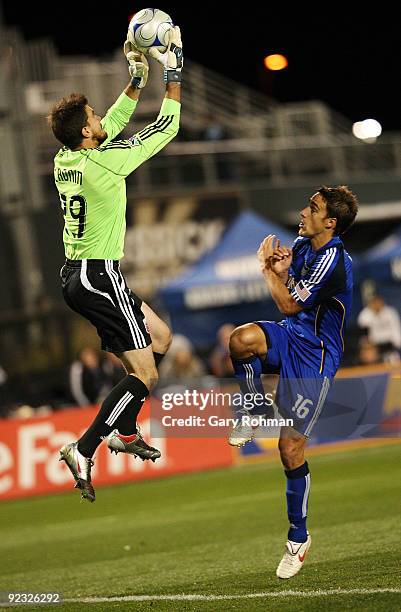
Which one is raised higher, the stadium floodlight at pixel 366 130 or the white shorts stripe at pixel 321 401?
the stadium floodlight at pixel 366 130

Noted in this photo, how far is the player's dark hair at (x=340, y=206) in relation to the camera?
7.64 metres

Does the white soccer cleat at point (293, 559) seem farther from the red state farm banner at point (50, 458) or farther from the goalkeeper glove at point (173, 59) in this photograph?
the red state farm banner at point (50, 458)

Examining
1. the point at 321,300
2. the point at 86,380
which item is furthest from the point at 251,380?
the point at 86,380

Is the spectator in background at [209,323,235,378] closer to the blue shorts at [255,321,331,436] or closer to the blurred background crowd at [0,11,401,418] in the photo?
the blurred background crowd at [0,11,401,418]

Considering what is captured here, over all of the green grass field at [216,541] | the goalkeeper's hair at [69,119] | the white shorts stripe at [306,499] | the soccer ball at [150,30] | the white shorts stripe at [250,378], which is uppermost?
the soccer ball at [150,30]

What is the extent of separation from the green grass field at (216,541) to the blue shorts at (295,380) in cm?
112

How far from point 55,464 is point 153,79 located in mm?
9861

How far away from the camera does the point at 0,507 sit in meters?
15.2

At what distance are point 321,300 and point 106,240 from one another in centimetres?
146

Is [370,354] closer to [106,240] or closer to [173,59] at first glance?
[106,240]

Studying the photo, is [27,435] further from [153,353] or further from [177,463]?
[153,353]

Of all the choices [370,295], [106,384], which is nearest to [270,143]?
[370,295]

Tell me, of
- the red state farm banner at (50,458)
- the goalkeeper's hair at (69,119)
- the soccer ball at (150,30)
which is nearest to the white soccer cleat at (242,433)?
the goalkeeper's hair at (69,119)

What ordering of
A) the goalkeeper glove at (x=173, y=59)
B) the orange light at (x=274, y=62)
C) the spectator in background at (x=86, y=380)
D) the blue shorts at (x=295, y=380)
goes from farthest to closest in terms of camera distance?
the orange light at (x=274, y=62) → the spectator in background at (x=86, y=380) → the blue shorts at (x=295, y=380) → the goalkeeper glove at (x=173, y=59)
